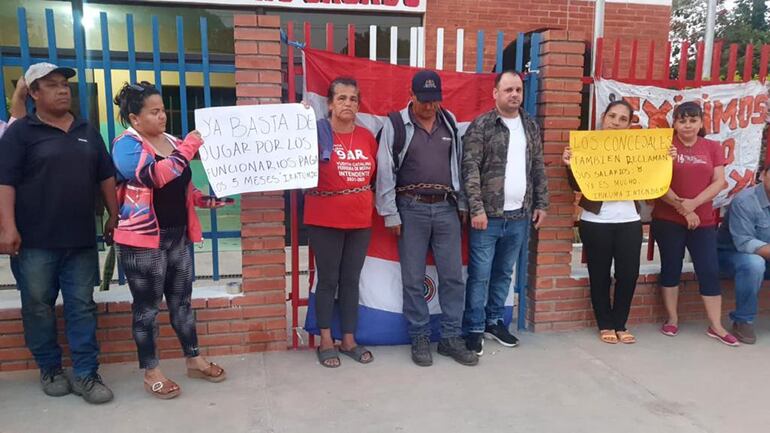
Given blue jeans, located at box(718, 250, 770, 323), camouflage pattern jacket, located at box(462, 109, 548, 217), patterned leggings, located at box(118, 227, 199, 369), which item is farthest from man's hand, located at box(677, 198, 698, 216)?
patterned leggings, located at box(118, 227, 199, 369)

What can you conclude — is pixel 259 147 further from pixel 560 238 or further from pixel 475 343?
pixel 560 238

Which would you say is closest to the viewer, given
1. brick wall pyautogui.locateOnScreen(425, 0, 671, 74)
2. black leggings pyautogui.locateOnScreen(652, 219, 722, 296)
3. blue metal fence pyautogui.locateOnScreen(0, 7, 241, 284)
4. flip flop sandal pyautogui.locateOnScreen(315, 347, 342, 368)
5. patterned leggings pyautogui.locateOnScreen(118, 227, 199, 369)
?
patterned leggings pyautogui.locateOnScreen(118, 227, 199, 369)

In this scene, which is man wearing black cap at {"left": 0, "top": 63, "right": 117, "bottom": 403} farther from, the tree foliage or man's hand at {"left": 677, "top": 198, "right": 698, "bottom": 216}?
the tree foliage

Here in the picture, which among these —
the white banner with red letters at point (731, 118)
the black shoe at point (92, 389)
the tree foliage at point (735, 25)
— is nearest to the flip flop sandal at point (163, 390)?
the black shoe at point (92, 389)

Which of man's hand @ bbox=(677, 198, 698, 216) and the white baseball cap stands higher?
the white baseball cap

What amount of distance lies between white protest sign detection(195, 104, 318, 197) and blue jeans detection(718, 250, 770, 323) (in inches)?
129

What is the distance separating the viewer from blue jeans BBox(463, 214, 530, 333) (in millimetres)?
3904

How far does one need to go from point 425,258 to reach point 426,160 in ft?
2.18

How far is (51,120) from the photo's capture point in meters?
Answer: 3.11

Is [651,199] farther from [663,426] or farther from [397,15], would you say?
[397,15]

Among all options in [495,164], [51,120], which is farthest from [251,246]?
[495,164]

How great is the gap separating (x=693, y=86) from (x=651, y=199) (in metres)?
1.05

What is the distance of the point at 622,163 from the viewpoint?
4.15 m

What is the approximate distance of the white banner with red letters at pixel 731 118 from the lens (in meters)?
4.50
